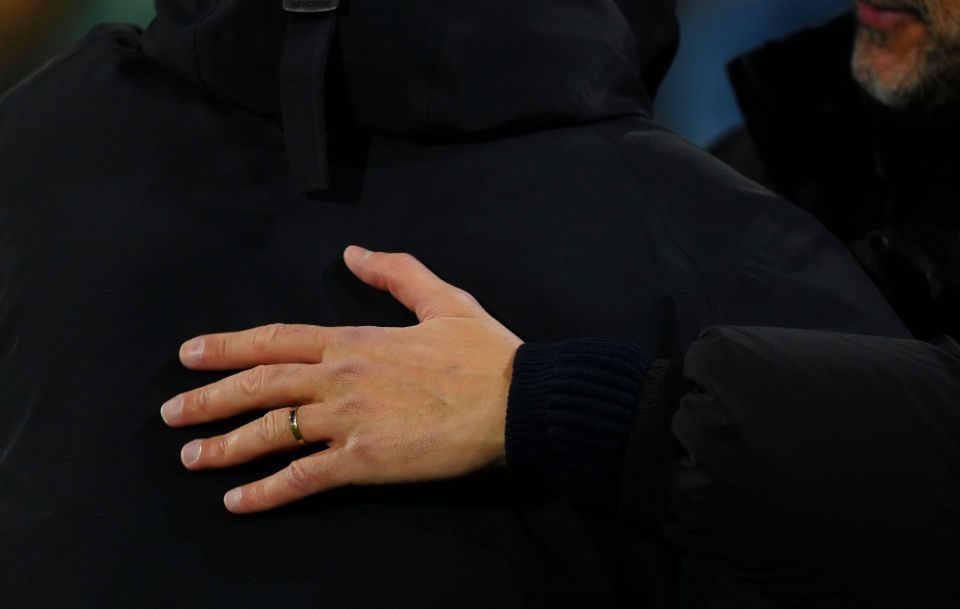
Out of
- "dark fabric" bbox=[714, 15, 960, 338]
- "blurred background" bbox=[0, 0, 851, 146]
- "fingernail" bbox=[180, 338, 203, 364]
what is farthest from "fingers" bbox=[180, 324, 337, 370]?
"blurred background" bbox=[0, 0, 851, 146]

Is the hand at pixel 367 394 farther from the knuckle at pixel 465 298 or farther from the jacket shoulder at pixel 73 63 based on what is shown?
the jacket shoulder at pixel 73 63

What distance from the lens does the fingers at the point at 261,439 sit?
2.28ft

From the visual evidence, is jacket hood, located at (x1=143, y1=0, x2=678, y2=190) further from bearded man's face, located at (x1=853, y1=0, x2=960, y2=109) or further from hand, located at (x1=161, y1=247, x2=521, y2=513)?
bearded man's face, located at (x1=853, y1=0, x2=960, y2=109)

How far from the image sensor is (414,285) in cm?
74

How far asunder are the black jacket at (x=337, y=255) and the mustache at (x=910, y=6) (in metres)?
0.62

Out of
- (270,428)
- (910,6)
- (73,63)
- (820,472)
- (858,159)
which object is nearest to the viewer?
(820,472)

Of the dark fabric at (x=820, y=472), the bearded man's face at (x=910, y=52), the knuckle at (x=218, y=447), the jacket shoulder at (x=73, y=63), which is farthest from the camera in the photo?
the bearded man's face at (x=910, y=52)

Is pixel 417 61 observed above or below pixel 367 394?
above

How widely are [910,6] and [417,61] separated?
820mm

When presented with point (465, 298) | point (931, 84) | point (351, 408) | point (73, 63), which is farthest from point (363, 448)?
point (931, 84)

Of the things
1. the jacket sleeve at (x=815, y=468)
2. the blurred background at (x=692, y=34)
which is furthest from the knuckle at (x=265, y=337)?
the blurred background at (x=692, y=34)

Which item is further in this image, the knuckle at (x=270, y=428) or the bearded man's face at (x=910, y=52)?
the bearded man's face at (x=910, y=52)

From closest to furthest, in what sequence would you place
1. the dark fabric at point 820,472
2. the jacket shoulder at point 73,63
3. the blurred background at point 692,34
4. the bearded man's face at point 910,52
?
the dark fabric at point 820,472 → the jacket shoulder at point 73,63 → the bearded man's face at point 910,52 → the blurred background at point 692,34

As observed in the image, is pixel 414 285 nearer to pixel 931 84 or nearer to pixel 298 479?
pixel 298 479
